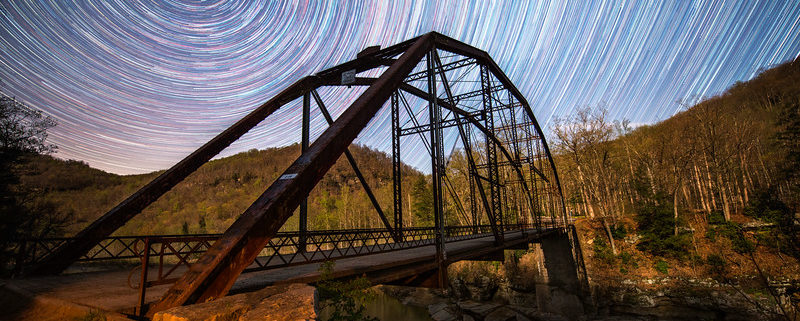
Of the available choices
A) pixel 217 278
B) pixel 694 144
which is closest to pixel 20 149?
pixel 217 278

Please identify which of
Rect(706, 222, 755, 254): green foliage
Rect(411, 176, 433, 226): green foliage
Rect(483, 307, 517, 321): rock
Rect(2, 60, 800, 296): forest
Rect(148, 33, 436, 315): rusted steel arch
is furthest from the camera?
Rect(411, 176, 433, 226): green foliage

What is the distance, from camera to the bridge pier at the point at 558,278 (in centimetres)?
2222

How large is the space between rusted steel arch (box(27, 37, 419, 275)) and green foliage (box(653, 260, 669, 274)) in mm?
22888

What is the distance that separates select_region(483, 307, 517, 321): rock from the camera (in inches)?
909

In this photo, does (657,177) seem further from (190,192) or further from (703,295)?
(190,192)

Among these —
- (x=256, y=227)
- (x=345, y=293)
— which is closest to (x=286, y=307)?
(x=256, y=227)

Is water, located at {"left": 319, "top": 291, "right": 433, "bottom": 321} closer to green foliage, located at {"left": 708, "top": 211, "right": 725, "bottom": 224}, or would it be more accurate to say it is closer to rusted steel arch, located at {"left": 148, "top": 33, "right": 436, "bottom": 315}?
green foliage, located at {"left": 708, "top": 211, "right": 725, "bottom": 224}

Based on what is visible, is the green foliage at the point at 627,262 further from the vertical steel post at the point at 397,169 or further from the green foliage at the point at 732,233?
the vertical steel post at the point at 397,169

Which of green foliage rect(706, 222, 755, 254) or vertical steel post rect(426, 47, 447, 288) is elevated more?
vertical steel post rect(426, 47, 447, 288)

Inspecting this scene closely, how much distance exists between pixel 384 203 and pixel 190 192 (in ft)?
263

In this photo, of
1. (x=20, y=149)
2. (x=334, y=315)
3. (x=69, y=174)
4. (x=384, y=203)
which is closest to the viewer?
(x=334, y=315)

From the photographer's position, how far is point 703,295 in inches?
711

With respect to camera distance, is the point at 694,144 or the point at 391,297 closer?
the point at 694,144

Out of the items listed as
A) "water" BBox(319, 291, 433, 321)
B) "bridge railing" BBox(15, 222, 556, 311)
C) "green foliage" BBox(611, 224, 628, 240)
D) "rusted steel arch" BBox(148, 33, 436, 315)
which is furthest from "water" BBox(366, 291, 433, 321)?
"rusted steel arch" BBox(148, 33, 436, 315)
